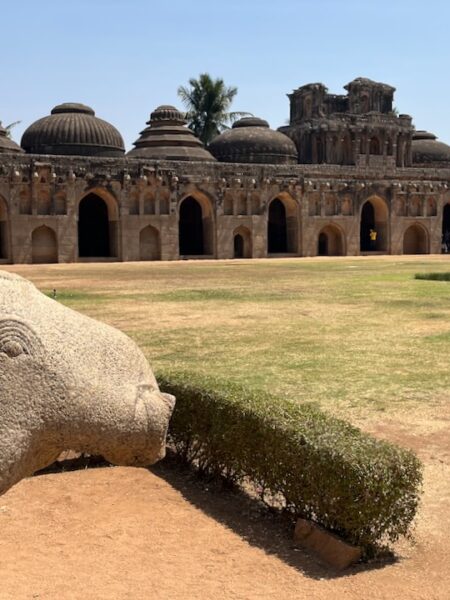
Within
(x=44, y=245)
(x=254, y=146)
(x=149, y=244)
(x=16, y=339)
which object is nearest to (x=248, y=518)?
(x=16, y=339)

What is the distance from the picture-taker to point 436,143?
63.8 m

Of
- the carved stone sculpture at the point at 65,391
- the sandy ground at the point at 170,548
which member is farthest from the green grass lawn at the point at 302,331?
the carved stone sculpture at the point at 65,391

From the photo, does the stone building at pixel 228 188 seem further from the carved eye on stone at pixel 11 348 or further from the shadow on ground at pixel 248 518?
the carved eye on stone at pixel 11 348

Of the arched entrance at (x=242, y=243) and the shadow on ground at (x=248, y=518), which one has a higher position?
the arched entrance at (x=242, y=243)

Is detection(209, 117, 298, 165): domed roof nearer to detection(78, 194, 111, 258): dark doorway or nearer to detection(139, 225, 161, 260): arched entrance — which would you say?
detection(139, 225, 161, 260): arched entrance

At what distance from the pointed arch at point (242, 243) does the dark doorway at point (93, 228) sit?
857cm

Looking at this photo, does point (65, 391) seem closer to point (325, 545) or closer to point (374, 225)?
point (325, 545)

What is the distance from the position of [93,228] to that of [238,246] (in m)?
9.84

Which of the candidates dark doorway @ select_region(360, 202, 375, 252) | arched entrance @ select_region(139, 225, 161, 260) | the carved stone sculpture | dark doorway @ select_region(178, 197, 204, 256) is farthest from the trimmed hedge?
dark doorway @ select_region(360, 202, 375, 252)

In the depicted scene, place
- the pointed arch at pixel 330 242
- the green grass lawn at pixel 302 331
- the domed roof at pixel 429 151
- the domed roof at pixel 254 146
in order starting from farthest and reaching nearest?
the domed roof at pixel 429 151 < the pointed arch at pixel 330 242 < the domed roof at pixel 254 146 < the green grass lawn at pixel 302 331

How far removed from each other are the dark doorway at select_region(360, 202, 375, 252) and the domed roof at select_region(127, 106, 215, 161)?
1389 centimetres

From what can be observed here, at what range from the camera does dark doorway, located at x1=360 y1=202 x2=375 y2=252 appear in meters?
55.4

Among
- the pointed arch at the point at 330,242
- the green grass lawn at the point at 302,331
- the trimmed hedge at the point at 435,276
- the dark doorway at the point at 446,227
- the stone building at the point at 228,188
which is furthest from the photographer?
the dark doorway at the point at 446,227

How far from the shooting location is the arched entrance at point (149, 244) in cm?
4509
